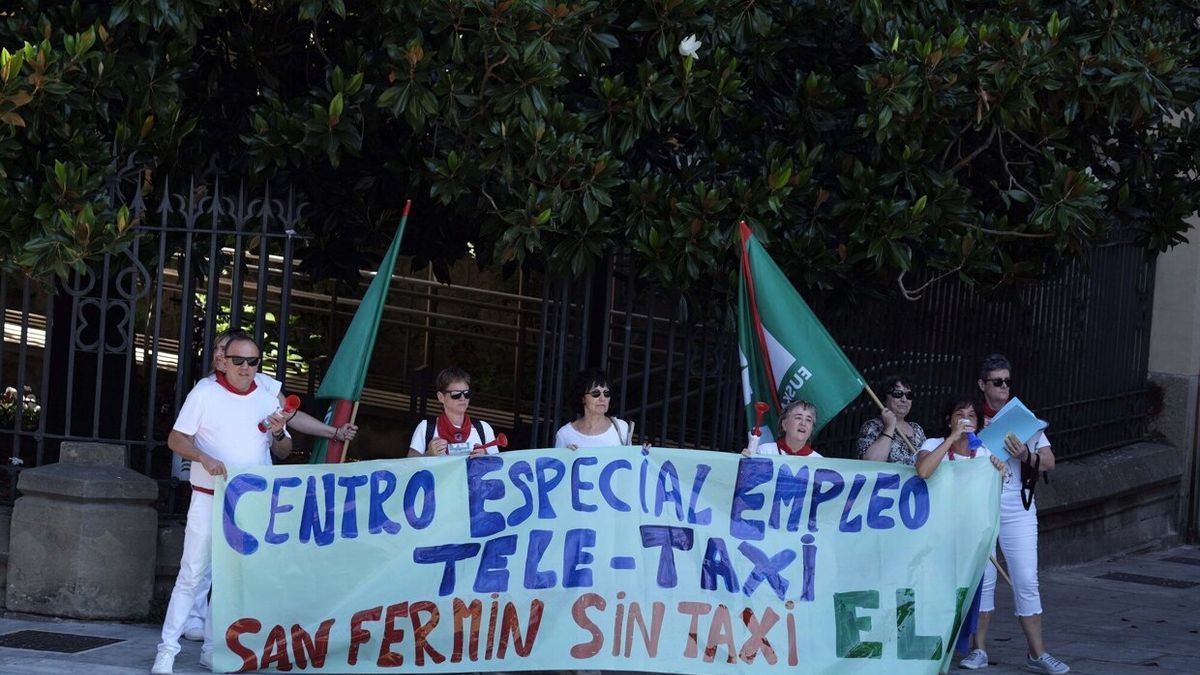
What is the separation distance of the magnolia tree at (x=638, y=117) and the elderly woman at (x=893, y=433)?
79 cm

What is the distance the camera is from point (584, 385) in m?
8.11

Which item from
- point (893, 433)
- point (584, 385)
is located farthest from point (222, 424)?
point (893, 433)

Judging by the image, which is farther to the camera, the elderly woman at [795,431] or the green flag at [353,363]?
the green flag at [353,363]

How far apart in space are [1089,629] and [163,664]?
18.3ft

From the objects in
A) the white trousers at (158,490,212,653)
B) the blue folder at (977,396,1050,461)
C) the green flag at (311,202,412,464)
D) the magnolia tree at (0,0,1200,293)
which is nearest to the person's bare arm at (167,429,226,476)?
the white trousers at (158,490,212,653)

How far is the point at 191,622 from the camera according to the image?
8.40 metres

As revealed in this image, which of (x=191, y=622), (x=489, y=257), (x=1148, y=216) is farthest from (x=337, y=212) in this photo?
(x=1148, y=216)

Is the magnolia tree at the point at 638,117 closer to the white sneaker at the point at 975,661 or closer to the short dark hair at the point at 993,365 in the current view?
the short dark hair at the point at 993,365

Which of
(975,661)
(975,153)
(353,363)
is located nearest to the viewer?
(353,363)

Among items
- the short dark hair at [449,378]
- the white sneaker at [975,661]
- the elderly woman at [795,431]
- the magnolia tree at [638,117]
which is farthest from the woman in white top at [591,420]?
the white sneaker at [975,661]

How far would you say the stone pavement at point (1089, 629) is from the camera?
317 inches

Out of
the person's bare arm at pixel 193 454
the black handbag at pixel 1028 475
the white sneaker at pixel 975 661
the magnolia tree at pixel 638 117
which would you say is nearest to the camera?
the person's bare arm at pixel 193 454

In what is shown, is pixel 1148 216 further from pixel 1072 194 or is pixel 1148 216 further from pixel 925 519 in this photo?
pixel 925 519

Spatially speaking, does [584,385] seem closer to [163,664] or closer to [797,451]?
[797,451]
